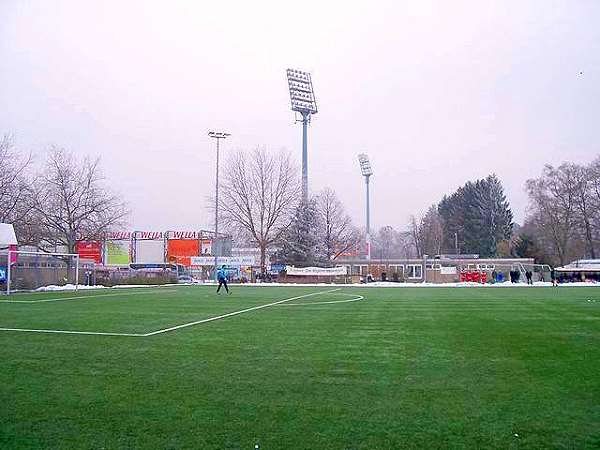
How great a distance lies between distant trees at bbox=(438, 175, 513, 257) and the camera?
93.1m

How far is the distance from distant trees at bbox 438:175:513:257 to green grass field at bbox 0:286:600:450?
83126 mm

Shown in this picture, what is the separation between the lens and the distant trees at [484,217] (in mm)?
93062

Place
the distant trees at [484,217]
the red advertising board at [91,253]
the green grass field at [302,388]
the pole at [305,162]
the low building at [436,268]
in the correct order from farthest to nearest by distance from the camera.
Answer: the distant trees at [484,217] < the red advertising board at [91,253] < the pole at [305,162] < the low building at [436,268] < the green grass field at [302,388]

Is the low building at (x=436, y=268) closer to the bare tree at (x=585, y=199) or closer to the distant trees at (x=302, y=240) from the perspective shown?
the distant trees at (x=302, y=240)

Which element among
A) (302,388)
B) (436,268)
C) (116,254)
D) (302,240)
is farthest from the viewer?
(116,254)

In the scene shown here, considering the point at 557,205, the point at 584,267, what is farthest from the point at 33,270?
the point at 557,205

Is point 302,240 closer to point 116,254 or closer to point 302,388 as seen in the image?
point 116,254

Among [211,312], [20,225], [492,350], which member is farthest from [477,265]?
[492,350]

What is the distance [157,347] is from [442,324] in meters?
7.65

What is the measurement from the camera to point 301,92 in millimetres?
72625

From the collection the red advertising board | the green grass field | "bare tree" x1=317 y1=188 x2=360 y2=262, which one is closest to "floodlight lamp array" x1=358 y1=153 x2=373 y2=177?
"bare tree" x1=317 y1=188 x2=360 y2=262

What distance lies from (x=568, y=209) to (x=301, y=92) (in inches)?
1430

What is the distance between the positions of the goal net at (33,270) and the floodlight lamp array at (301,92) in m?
37.6

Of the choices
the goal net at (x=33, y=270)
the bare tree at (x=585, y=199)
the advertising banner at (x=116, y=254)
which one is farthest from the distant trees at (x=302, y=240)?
the bare tree at (x=585, y=199)
